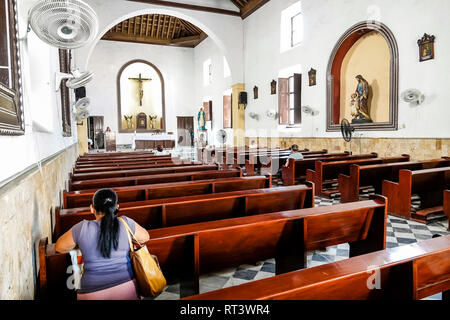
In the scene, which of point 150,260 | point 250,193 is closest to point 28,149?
point 150,260

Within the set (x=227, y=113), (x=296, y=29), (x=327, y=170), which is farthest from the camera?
(x=227, y=113)

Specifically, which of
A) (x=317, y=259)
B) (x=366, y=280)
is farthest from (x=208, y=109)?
(x=366, y=280)

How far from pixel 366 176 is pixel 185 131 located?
53.5ft

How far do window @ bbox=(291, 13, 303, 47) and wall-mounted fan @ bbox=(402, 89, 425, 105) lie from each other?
496 centimetres

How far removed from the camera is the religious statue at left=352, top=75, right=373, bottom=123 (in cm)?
862

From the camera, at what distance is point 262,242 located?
2191 mm

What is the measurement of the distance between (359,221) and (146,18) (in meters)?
16.9

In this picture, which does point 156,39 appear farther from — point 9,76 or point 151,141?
point 9,76

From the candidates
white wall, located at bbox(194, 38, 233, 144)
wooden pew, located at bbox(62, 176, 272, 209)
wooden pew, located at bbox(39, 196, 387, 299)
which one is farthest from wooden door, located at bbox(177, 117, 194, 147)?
wooden pew, located at bbox(39, 196, 387, 299)

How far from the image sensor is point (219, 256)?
2.08m

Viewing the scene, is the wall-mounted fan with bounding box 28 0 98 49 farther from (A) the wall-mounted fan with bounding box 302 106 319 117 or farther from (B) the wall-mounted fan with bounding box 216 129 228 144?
(B) the wall-mounted fan with bounding box 216 129 228 144

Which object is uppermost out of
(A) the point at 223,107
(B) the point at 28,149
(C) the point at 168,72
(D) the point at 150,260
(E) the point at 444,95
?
(C) the point at 168,72

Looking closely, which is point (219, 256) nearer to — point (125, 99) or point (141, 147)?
point (141, 147)

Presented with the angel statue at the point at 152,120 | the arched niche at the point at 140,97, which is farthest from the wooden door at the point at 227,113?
the angel statue at the point at 152,120
